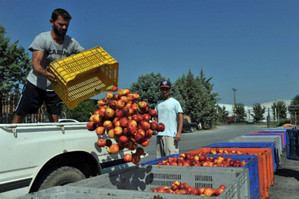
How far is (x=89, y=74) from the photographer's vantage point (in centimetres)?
406

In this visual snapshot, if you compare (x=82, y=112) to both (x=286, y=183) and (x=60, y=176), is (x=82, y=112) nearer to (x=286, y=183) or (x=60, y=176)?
(x=286, y=183)

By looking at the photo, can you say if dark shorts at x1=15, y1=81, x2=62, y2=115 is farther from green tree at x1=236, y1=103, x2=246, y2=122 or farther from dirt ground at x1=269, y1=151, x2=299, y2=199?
green tree at x1=236, y1=103, x2=246, y2=122

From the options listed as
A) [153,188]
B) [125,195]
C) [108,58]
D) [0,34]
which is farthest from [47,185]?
[0,34]

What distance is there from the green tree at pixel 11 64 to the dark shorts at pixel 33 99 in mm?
24917

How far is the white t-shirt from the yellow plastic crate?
170cm

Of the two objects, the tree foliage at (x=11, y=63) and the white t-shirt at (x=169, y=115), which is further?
the tree foliage at (x=11, y=63)

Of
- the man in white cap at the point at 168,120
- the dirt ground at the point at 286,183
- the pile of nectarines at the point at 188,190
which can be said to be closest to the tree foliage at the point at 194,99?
the dirt ground at the point at 286,183

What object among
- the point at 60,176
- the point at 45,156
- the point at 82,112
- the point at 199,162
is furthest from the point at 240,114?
the point at 45,156

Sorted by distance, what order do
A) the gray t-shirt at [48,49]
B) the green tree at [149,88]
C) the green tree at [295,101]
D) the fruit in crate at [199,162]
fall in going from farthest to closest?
the green tree at [295,101] < the green tree at [149,88] < the fruit in crate at [199,162] < the gray t-shirt at [48,49]

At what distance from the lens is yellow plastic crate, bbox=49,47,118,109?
11.5ft

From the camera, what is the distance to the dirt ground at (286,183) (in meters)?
5.47

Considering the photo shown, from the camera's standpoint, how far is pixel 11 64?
26.8 meters

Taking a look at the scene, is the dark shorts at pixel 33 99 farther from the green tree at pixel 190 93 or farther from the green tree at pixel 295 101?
the green tree at pixel 295 101

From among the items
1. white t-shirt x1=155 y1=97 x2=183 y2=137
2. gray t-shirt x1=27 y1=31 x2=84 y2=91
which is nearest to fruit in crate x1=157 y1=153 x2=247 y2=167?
white t-shirt x1=155 y1=97 x2=183 y2=137
